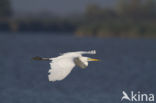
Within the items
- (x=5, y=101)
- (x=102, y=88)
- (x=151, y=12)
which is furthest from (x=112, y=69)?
(x=151, y=12)

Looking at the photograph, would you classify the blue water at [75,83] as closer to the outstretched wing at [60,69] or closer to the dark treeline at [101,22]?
the outstretched wing at [60,69]

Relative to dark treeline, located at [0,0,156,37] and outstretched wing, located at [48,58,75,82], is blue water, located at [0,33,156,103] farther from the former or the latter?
dark treeline, located at [0,0,156,37]

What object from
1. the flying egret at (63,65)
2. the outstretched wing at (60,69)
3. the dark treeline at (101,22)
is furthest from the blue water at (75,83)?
the dark treeline at (101,22)

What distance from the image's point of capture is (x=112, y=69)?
62.1ft

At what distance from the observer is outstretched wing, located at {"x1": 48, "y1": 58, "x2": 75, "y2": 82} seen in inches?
307

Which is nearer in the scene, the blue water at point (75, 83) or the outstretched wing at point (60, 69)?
the outstretched wing at point (60, 69)

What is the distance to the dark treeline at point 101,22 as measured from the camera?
38156 millimetres

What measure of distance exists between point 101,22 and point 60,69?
45.1 m

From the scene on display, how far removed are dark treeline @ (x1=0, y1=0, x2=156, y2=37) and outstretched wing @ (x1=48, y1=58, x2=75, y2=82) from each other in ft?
95.2

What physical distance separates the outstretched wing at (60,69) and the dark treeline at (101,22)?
29016mm

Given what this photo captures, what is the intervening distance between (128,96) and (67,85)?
7.00 feet

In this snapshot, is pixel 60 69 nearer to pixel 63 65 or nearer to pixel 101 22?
pixel 63 65

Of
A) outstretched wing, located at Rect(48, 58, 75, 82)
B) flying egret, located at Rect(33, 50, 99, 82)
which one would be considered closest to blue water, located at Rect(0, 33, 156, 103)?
flying egret, located at Rect(33, 50, 99, 82)

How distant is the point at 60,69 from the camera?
8031 mm
